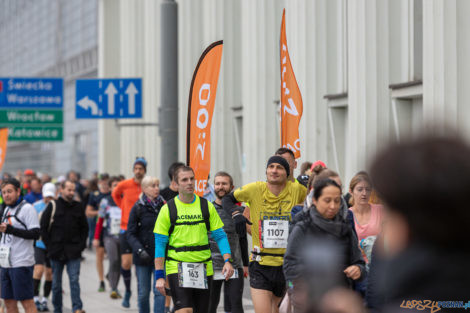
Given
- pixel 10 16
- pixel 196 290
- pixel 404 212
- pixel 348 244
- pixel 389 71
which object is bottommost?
pixel 196 290

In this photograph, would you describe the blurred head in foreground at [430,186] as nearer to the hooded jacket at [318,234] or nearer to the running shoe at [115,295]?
the hooded jacket at [318,234]

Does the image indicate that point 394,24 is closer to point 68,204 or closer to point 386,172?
point 68,204

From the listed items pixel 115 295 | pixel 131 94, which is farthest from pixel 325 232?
pixel 131 94

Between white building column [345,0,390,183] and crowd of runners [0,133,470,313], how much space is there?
132cm

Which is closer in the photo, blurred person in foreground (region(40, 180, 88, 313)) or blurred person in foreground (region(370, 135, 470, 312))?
blurred person in foreground (region(370, 135, 470, 312))

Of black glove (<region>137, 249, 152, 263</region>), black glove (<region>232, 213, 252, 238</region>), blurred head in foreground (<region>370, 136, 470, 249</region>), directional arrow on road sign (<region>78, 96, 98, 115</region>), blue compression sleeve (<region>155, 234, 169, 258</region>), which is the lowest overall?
black glove (<region>137, 249, 152, 263</region>)

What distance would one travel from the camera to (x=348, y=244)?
5.85 meters

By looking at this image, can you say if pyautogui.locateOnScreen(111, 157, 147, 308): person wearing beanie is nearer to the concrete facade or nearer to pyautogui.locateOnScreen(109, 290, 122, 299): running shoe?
the concrete facade

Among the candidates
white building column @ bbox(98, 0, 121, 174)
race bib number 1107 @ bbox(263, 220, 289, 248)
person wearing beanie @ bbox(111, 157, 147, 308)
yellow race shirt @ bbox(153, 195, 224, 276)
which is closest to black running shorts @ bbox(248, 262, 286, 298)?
race bib number 1107 @ bbox(263, 220, 289, 248)

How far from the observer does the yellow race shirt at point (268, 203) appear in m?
7.98

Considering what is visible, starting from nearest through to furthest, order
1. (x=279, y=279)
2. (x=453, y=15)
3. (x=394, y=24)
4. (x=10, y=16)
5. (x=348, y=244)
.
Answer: (x=348, y=244), (x=279, y=279), (x=453, y=15), (x=394, y=24), (x=10, y=16)

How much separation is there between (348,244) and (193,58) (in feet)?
58.8

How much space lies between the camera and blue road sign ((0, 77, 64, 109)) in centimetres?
2406

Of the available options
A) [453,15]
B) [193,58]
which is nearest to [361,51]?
[453,15]
